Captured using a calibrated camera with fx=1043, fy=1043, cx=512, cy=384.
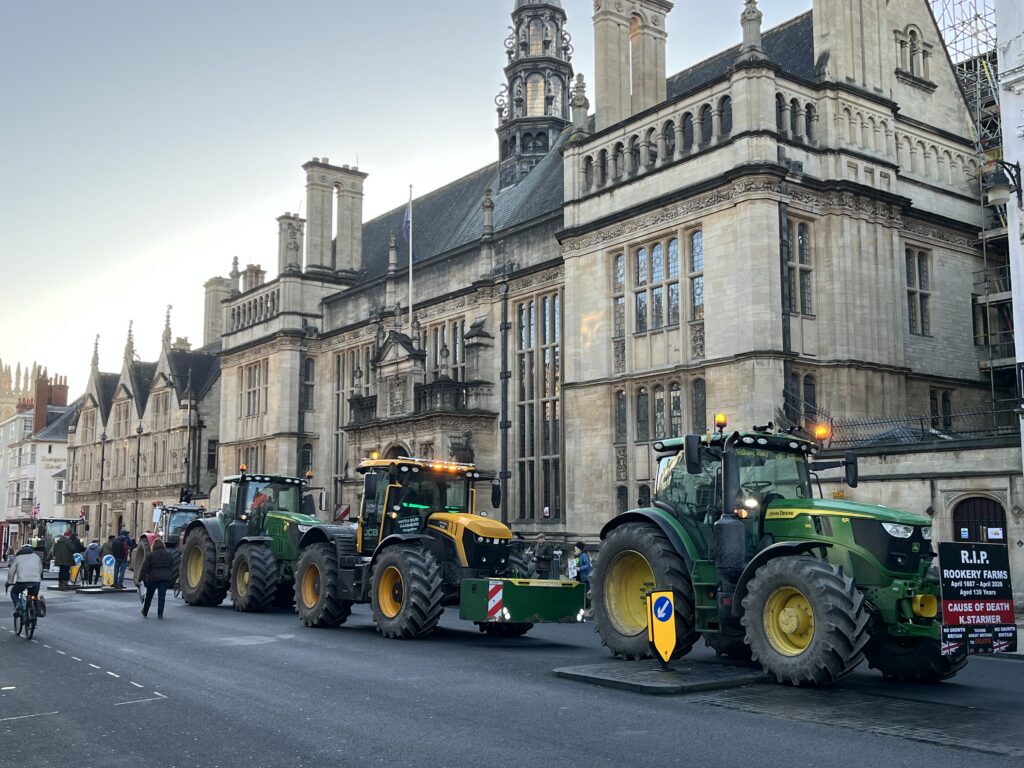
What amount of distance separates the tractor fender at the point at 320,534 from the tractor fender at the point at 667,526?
255 inches

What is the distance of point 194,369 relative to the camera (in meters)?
58.3

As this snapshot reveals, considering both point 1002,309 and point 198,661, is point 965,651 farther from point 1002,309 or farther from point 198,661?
point 1002,309

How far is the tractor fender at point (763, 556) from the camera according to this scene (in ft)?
37.8

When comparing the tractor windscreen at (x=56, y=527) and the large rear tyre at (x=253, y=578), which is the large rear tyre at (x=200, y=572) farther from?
the tractor windscreen at (x=56, y=527)

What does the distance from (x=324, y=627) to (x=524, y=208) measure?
21724 millimetres

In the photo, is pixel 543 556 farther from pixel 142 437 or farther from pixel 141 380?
pixel 141 380

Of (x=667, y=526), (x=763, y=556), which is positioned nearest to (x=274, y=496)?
(x=667, y=526)

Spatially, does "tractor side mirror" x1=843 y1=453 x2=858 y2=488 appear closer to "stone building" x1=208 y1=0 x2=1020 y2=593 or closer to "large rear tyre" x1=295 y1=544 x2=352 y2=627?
"stone building" x1=208 y1=0 x2=1020 y2=593

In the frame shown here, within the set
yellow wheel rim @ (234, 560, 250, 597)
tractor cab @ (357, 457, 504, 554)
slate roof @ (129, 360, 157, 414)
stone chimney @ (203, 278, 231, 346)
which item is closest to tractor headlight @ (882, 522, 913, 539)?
tractor cab @ (357, 457, 504, 554)

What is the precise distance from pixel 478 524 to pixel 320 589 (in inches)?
129

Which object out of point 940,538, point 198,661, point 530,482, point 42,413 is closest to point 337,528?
point 198,661

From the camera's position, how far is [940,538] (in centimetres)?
2050

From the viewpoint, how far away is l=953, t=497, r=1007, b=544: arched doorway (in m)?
19.9

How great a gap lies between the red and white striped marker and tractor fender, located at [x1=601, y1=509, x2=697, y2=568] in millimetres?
2164
